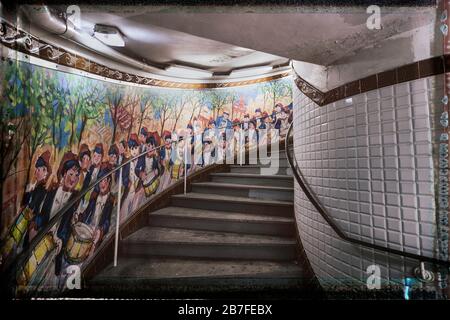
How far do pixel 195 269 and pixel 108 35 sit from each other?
2.29 m

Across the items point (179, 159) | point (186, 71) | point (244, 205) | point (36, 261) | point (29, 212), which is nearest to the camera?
point (29, 212)

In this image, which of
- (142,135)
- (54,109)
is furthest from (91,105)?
(142,135)

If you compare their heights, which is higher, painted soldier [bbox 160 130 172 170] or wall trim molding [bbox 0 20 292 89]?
wall trim molding [bbox 0 20 292 89]

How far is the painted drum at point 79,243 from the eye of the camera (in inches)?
74.2

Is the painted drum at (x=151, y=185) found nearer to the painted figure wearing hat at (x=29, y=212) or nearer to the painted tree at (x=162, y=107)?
the painted tree at (x=162, y=107)

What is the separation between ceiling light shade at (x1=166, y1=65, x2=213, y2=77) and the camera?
116 inches

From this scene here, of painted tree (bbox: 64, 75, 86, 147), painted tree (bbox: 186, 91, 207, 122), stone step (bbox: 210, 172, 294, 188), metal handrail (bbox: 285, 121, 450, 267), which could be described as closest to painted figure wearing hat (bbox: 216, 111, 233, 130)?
painted tree (bbox: 186, 91, 207, 122)

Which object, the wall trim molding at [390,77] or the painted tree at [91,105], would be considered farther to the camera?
the painted tree at [91,105]

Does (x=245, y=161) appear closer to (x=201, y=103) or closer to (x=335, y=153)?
(x=201, y=103)

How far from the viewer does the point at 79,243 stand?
196cm

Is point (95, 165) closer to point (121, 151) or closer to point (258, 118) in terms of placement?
point (121, 151)

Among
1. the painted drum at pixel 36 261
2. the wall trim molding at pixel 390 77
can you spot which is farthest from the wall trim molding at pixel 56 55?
the wall trim molding at pixel 390 77

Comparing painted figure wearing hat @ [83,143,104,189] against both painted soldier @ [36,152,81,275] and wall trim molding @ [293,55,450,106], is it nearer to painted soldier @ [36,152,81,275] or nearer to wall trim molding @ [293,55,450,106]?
painted soldier @ [36,152,81,275]

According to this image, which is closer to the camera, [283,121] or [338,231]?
[338,231]
